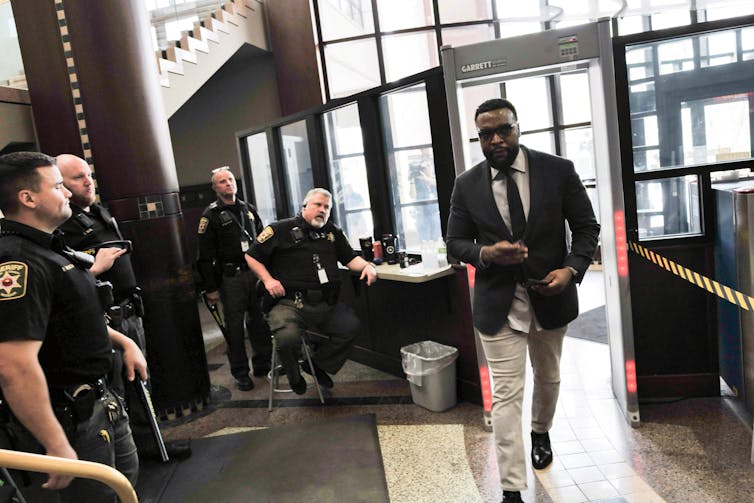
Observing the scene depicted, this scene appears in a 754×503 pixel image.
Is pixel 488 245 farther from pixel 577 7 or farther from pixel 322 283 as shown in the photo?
pixel 577 7

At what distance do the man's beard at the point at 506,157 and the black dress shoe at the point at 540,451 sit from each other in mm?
1292

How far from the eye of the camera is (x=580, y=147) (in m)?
7.97

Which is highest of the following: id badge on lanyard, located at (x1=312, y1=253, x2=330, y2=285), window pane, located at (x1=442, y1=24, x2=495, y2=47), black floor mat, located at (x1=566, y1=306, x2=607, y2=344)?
window pane, located at (x1=442, y1=24, x2=495, y2=47)

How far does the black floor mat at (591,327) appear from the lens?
15.0ft

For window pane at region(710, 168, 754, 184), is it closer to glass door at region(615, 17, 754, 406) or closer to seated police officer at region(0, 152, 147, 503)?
glass door at region(615, 17, 754, 406)

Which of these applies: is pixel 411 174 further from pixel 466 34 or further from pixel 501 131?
pixel 466 34

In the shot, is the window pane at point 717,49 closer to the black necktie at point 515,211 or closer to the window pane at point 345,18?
the black necktie at point 515,211

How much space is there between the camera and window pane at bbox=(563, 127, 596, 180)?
785 cm

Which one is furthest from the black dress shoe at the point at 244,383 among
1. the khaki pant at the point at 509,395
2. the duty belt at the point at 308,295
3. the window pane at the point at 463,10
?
the window pane at the point at 463,10

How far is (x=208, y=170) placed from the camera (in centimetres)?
855

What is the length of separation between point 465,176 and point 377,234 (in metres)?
1.73

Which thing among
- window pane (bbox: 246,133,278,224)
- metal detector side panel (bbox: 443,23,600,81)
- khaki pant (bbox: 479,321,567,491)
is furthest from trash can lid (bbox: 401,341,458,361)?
window pane (bbox: 246,133,278,224)

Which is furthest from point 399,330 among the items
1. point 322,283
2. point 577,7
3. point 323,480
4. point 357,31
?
point 357,31

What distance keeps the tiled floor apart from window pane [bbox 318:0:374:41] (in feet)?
17.6
